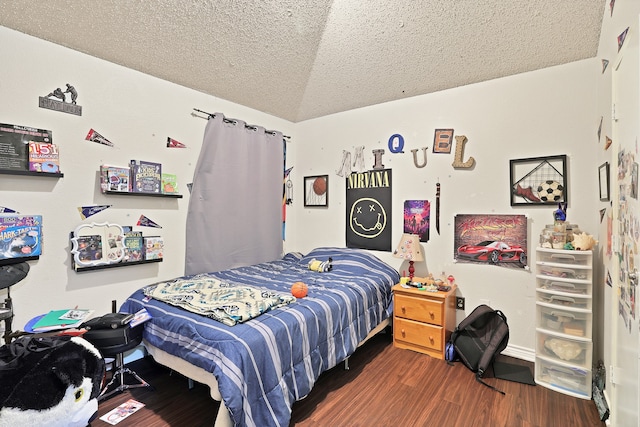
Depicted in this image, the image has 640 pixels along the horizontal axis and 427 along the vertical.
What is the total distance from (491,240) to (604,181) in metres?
0.90

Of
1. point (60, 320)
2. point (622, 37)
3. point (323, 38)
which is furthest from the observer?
point (323, 38)

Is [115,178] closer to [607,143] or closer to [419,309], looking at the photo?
[419,309]

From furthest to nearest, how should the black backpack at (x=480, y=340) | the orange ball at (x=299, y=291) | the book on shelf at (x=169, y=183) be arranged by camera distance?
1. the book on shelf at (x=169, y=183)
2. the black backpack at (x=480, y=340)
3. the orange ball at (x=299, y=291)

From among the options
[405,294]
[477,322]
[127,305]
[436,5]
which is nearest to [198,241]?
[127,305]

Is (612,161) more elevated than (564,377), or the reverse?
(612,161)

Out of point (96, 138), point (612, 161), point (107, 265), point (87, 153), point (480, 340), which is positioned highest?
point (96, 138)

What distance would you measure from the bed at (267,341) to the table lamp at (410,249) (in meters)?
0.43

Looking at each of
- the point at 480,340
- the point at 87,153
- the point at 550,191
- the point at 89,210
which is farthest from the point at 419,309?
the point at 87,153

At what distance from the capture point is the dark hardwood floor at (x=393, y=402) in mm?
1812

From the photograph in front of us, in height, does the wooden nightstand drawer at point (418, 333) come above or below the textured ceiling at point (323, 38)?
below

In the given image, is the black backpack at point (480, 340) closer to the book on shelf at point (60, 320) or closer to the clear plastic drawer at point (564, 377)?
the clear plastic drawer at point (564, 377)

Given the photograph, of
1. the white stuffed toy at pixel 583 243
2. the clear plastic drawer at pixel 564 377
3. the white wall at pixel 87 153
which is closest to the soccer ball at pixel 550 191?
the white stuffed toy at pixel 583 243

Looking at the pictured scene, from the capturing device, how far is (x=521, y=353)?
2.59 meters

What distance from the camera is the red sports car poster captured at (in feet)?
8.50
